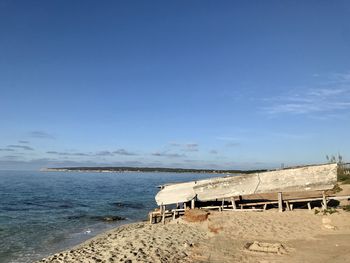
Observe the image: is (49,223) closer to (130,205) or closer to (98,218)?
(98,218)

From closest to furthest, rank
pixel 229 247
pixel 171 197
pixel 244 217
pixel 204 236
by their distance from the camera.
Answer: pixel 229 247, pixel 204 236, pixel 244 217, pixel 171 197

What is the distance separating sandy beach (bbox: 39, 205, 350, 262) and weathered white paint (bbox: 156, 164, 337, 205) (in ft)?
6.57

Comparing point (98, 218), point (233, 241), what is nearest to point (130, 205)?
point (98, 218)

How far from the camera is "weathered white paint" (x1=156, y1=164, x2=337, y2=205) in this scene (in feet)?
71.7

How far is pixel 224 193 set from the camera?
23453mm

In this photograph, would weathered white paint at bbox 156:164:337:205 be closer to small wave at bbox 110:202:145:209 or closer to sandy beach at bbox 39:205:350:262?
sandy beach at bbox 39:205:350:262

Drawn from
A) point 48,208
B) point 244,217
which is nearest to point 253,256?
point 244,217

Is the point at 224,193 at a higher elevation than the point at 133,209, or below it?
higher

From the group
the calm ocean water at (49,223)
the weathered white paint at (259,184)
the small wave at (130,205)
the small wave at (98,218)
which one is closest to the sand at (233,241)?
the weathered white paint at (259,184)

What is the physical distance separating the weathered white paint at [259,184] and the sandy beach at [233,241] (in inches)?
78.8

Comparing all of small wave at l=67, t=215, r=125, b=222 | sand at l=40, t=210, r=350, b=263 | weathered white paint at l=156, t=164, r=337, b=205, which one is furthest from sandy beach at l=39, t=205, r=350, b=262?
small wave at l=67, t=215, r=125, b=222

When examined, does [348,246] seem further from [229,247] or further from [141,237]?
[141,237]

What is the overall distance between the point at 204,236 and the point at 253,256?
4.25 m

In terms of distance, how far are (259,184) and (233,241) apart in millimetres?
8071
